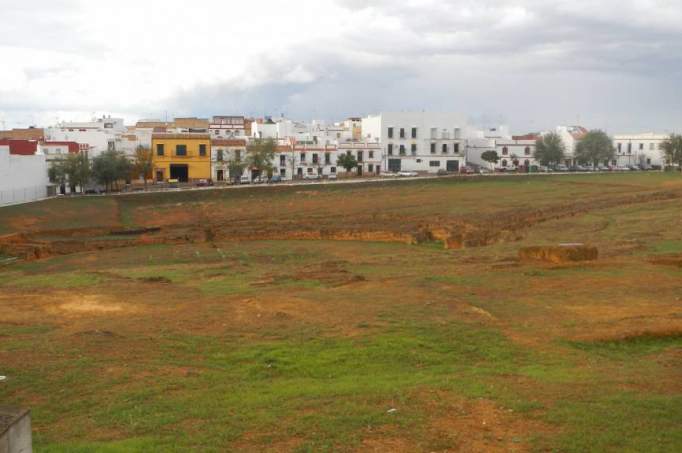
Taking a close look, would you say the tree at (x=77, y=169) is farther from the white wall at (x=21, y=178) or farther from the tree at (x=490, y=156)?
the tree at (x=490, y=156)

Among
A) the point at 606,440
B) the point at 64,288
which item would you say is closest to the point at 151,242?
the point at 64,288

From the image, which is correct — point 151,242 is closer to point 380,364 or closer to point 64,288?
point 64,288

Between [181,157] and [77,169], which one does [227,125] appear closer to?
[181,157]

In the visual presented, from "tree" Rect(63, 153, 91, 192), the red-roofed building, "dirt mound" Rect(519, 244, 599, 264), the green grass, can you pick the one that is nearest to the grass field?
the green grass

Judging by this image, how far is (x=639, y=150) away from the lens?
412 feet

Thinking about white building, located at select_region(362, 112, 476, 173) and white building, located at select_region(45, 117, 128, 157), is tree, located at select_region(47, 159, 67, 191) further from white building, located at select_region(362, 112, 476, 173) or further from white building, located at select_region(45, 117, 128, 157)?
white building, located at select_region(362, 112, 476, 173)

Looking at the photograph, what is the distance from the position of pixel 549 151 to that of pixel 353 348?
331 feet

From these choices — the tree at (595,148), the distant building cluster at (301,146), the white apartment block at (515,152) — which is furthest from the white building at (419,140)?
the tree at (595,148)

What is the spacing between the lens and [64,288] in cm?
2911

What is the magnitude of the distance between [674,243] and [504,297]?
52.7 ft

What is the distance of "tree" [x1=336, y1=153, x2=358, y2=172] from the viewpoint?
102m

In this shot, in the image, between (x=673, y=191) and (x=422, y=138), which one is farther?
(x=422, y=138)

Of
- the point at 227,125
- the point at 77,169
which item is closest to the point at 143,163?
the point at 77,169

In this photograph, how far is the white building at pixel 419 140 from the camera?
112938mm
